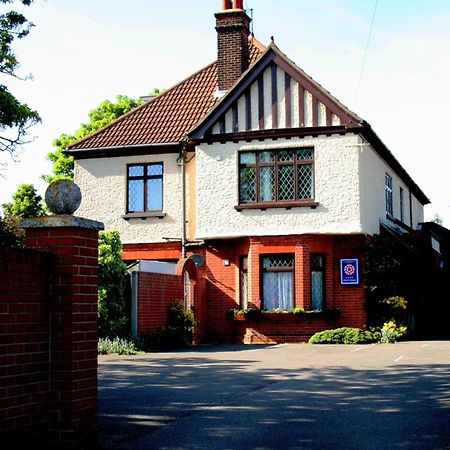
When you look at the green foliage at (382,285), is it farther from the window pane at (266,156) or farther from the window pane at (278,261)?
the window pane at (266,156)

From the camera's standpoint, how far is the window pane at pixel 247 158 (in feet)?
80.4

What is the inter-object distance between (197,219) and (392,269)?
630cm

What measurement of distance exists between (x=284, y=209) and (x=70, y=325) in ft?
57.1

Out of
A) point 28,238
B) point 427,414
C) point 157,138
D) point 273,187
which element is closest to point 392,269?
point 273,187

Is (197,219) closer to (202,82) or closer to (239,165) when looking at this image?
(239,165)

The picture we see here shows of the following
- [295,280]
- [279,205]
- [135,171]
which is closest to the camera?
[295,280]

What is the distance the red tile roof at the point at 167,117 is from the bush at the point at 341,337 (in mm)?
8059

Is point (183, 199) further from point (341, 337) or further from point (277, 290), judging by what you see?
point (341, 337)

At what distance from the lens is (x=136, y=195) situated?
1057 inches

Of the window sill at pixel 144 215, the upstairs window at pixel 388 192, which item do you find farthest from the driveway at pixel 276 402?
the upstairs window at pixel 388 192

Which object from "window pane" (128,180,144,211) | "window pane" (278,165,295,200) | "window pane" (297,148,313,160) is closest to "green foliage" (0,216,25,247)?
"window pane" (128,180,144,211)

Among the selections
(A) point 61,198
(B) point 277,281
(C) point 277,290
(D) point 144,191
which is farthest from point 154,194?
(A) point 61,198

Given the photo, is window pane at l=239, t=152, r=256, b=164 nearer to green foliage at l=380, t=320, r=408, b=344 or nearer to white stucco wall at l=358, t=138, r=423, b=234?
white stucco wall at l=358, t=138, r=423, b=234

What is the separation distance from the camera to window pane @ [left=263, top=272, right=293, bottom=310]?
24.0 metres
